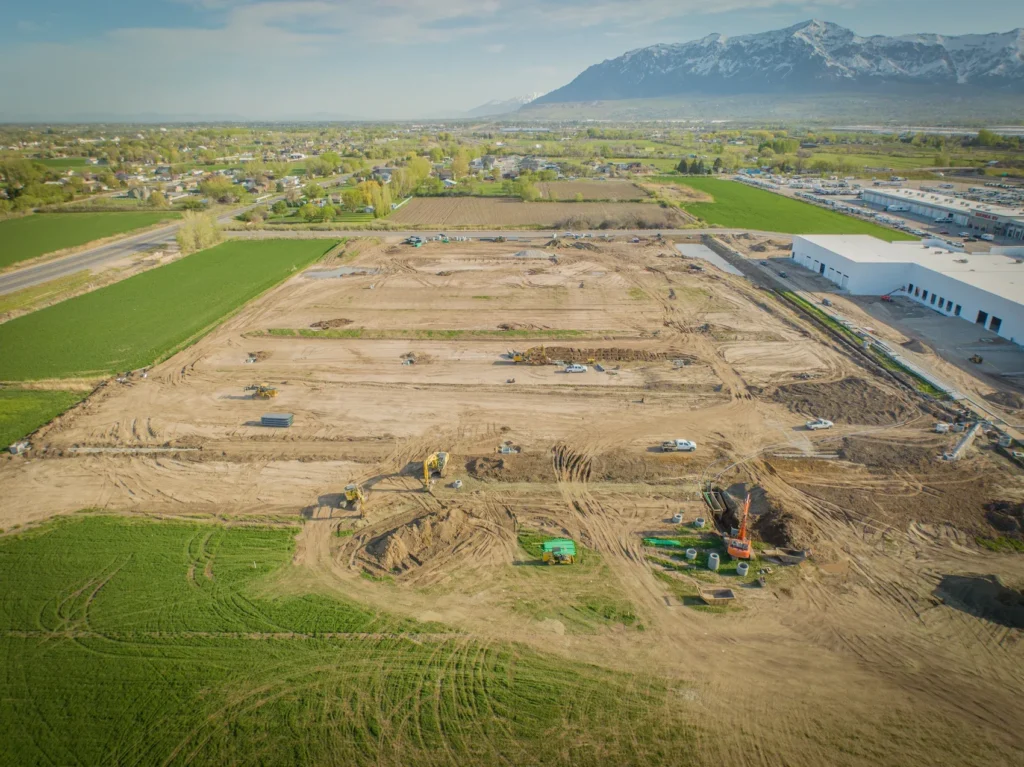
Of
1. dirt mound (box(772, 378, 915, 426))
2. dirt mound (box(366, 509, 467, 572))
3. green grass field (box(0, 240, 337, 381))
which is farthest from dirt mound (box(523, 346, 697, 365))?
green grass field (box(0, 240, 337, 381))

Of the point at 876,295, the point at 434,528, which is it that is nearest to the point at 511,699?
the point at 434,528

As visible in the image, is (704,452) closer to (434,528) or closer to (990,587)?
(990,587)

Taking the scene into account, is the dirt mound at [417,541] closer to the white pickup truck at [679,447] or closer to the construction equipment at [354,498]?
the construction equipment at [354,498]

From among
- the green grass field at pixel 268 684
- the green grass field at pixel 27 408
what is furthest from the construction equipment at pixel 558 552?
the green grass field at pixel 27 408

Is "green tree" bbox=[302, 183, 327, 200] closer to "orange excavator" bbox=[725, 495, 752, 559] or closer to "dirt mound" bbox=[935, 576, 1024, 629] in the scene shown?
"orange excavator" bbox=[725, 495, 752, 559]

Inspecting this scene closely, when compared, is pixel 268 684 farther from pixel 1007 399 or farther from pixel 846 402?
pixel 1007 399
